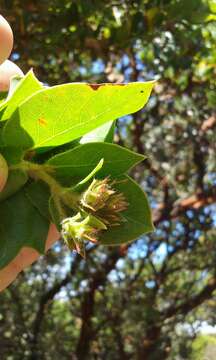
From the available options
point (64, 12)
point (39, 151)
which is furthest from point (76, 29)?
Result: point (39, 151)

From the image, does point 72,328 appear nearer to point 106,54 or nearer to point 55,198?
point 106,54

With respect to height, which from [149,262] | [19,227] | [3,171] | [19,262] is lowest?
[149,262]

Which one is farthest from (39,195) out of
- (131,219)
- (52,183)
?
(131,219)

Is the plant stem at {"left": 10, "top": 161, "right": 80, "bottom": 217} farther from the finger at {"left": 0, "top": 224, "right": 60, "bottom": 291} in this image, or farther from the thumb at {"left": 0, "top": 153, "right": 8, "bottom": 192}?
the finger at {"left": 0, "top": 224, "right": 60, "bottom": 291}

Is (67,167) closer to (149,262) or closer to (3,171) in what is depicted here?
(3,171)

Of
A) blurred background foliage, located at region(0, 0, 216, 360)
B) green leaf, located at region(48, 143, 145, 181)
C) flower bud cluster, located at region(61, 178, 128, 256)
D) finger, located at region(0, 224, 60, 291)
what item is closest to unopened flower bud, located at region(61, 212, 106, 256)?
flower bud cluster, located at region(61, 178, 128, 256)
